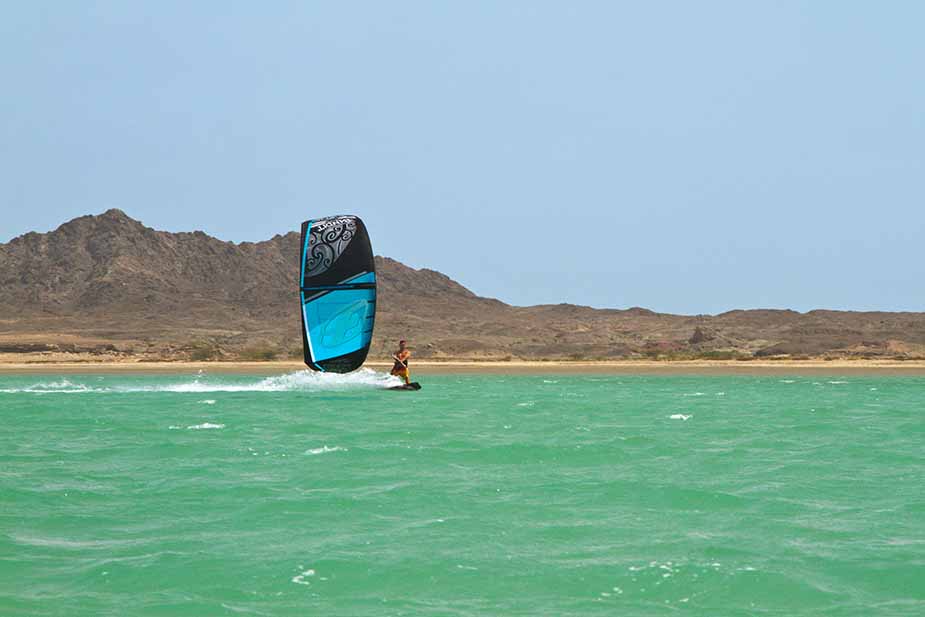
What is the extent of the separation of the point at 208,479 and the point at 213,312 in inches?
4439

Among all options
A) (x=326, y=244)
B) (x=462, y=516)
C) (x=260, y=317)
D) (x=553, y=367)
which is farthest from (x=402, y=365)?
(x=260, y=317)

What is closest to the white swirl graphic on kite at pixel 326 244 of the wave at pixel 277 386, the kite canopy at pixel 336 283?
the kite canopy at pixel 336 283

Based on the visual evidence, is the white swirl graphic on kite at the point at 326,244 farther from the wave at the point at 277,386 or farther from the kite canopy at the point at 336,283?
the wave at the point at 277,386

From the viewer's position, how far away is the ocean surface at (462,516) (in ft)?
31.3

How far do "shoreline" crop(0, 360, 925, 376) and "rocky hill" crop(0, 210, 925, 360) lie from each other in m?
5.66

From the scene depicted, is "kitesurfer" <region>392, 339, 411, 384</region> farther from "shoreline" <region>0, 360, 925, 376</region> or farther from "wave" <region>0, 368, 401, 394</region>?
"shoreline" <region>0, 360, 925, 376</region>

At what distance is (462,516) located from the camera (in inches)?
513

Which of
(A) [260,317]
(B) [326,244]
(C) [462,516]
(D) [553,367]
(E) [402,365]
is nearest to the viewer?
(C) [462,516]

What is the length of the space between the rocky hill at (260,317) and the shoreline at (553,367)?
5660 millimetres

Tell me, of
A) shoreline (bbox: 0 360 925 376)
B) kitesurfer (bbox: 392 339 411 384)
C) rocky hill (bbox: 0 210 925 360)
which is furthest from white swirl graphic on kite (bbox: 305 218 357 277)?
rocky hill (bbox: 0 210 925 360)

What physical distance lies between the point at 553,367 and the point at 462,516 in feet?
175

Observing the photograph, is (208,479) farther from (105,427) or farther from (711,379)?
(711,379)

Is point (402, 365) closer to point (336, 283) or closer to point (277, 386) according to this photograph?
point (336, 283)

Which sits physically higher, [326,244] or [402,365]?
[326,244]
